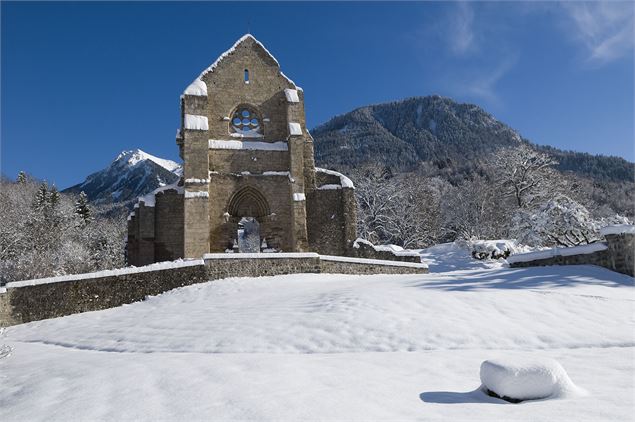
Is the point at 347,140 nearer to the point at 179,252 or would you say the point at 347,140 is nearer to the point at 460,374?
the point at 179,252

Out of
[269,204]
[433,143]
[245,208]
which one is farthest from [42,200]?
[433,143]

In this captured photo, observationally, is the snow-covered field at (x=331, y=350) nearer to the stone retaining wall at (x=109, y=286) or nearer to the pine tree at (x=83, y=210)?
the stone retaining wall at (x=109, y=286)

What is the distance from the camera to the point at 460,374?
497 cm

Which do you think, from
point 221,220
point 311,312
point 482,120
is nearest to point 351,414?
point 311,312

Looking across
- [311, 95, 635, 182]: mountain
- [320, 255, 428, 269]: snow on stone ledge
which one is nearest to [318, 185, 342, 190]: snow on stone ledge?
[320, 255, 428, 269]: snow on stone ledge

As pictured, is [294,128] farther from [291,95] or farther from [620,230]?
[620,230]

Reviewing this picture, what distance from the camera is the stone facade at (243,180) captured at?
17922mm

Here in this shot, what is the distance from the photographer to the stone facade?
17.9 meters

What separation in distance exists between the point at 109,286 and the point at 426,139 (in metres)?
115

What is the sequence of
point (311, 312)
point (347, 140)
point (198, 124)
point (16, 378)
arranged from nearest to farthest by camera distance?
point (16, 378) → point (311, 312) → point (198, 124) → point (347, 140)

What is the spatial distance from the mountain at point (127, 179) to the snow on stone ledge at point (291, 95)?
302 ft

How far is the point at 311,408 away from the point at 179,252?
16050 mm

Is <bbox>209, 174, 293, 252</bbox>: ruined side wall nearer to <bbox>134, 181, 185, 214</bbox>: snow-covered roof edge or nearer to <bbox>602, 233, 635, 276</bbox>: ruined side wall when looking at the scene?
<bbox>134, 181, 185, 214</bbox>: snow-covered roof edge

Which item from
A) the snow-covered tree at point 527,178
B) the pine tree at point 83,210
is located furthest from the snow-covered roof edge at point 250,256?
the pine tree at point 83,210
